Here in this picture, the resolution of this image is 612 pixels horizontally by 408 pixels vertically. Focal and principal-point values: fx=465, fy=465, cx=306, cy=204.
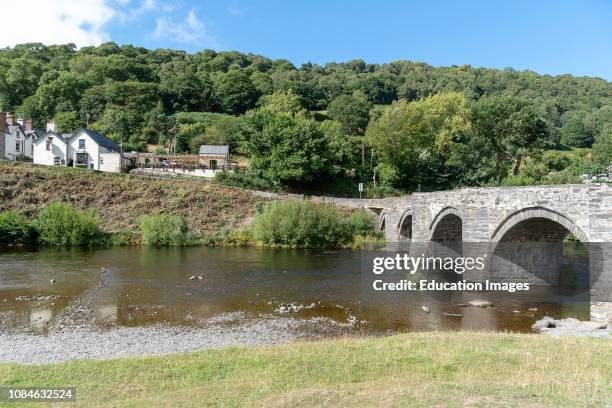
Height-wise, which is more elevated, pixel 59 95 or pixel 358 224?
pixel 59 95

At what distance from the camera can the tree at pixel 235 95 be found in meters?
96.5

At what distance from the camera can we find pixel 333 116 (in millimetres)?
88375

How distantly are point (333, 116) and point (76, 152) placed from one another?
46.9 m

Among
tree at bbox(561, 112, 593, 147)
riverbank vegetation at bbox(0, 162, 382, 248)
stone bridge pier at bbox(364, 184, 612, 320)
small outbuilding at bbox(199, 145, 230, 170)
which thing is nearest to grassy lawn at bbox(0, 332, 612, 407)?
stone bridge pier at bbox(364, 184, 612, 320)

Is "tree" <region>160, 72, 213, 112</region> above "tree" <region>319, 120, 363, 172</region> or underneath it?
above

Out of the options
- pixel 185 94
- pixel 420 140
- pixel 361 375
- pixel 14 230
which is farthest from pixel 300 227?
pixel 185 94

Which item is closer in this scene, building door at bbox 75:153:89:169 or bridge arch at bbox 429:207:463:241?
bridge arch at bbox 429:207:463:241

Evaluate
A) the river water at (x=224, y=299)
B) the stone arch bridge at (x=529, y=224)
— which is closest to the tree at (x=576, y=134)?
the stone arch bridge at (x=529, y=224)

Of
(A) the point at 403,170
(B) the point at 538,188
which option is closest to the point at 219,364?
(B) the point at 538,188

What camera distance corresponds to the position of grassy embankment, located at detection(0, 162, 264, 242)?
43656 millimetres

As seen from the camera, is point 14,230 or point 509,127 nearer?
point 14,230

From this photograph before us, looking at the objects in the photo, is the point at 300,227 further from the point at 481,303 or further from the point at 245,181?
the point at 481,303

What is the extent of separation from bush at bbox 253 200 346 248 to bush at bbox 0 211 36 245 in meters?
18.5

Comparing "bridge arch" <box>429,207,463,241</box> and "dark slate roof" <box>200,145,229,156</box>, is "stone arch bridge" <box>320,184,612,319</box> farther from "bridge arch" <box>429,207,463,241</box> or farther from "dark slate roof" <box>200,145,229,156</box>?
"dark slate roof" <box>200,145,229,156</box>
